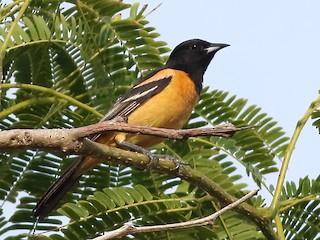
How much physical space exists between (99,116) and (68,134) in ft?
3.77

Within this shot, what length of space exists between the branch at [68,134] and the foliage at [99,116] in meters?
0.63

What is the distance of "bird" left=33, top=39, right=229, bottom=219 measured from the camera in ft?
13.3

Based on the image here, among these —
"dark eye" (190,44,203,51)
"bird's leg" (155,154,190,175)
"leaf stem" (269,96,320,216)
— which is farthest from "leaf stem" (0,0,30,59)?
"dark eye" (190,44,203,51)

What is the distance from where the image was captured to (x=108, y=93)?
13.6ft

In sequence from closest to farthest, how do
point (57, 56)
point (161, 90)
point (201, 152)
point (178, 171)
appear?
point (178, 171) → point (201, 152) → point (57, 56) → point (161, 90)

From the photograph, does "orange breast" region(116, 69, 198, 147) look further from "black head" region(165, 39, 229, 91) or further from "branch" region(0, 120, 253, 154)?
"branch" region(0, 120, 253, 154)

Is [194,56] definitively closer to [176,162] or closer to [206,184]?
[176,162]

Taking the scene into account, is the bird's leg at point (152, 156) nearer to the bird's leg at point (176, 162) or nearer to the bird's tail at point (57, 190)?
the bird's leg at point (176, 162)

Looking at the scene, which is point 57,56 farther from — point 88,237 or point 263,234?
point 263,234

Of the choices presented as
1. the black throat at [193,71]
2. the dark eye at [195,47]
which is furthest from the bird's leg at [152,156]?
the dark eye at [195,47]

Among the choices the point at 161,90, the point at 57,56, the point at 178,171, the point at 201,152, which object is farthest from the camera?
the point at 161,90

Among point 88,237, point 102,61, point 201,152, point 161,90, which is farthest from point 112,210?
point 161,90

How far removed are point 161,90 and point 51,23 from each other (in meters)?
1.16

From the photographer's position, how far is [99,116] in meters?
3.95
